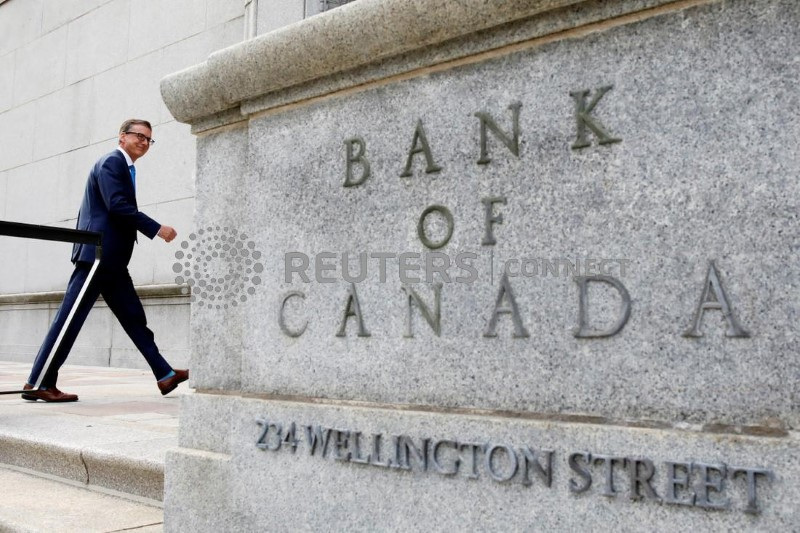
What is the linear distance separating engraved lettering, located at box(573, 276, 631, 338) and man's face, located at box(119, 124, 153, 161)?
4.81 m

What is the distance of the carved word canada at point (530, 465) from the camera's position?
5.69 feet

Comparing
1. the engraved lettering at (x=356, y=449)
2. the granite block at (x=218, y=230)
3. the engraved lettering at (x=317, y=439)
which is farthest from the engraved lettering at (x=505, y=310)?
the granite block at (x=218, y=230)

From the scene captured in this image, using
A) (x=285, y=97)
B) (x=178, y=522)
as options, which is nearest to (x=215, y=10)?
(x=285, y=97)

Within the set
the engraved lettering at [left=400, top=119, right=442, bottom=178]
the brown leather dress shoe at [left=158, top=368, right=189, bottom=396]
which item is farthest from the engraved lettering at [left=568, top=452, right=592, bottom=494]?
the brown leather dress shoe at [left=158, top=368, right=189, bottom=396]

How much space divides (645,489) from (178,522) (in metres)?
1.85

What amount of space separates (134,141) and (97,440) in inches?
116

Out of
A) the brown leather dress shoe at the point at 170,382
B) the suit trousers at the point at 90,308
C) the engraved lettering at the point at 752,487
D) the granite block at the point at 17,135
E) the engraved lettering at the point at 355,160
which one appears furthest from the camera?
the granite block at the point at 17,135

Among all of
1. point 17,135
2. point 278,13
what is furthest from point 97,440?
point 17,135

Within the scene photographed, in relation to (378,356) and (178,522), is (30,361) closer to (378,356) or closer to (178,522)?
A: (178,522)

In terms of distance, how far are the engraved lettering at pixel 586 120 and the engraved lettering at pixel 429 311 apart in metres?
0.61

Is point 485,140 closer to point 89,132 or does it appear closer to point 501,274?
point 501,274

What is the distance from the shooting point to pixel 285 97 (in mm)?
2732

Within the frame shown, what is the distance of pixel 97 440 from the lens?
373cm

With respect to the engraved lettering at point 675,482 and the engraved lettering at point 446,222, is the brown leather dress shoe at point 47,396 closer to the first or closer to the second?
the engraved lettering at point 446,222
